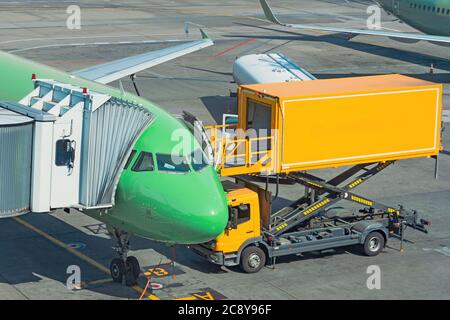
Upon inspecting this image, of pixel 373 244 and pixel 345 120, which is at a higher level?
pixel 345 120

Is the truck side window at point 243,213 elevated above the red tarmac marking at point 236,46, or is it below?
below

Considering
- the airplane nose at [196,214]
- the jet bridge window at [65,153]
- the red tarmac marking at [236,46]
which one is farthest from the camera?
the red tarmac marking at [236,46]

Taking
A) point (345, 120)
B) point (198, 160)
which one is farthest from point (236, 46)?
point (198, 160)

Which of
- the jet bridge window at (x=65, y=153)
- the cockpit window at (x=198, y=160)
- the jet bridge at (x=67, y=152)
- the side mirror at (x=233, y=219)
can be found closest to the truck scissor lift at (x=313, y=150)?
the side mirror at (x=233, y=219)

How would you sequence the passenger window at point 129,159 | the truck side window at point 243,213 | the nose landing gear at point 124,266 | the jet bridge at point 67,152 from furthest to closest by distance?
the truck side window at point 243,213 < the nose landing gear at point 124,266 < the passenger window at point 129,159 < the jet bridge at point 67,152

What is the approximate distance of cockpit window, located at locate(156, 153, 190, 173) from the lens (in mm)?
25859

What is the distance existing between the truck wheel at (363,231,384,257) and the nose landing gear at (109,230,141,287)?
Answer: 7.98 metres

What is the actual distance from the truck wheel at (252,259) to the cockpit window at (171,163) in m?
5.00

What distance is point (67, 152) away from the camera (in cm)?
2569

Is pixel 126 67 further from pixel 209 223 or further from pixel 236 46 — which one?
pixel 236 46

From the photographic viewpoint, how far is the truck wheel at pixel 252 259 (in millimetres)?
29797

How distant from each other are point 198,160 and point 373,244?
858cm

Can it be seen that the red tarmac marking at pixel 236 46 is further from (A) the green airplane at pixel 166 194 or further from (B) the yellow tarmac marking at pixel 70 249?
(A) the green airplane at pixel 166 194

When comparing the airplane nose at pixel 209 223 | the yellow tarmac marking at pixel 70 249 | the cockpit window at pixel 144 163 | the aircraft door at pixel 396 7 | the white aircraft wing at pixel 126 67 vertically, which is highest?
the aircraft door at pixel 396 7
